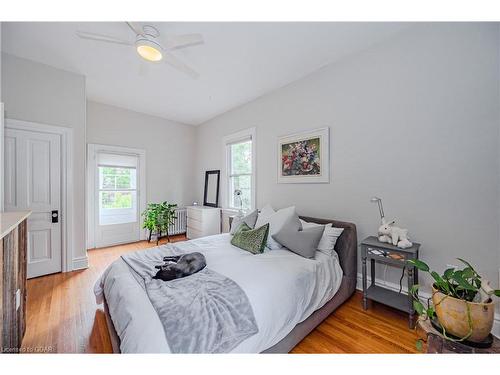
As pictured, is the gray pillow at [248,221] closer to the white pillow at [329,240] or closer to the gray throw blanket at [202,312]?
the white pillow at [329,240]

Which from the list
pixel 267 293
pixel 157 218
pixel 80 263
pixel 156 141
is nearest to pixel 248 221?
pixel 267 293

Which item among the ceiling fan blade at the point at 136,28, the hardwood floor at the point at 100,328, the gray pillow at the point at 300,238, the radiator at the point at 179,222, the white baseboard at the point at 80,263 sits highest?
the ceiling fan blade at the point at 136,28

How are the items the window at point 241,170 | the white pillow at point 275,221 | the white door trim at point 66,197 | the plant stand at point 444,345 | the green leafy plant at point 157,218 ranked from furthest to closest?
the green leafy plant at point 157,218, the window at point 241,170, the white door trim at point 66,197, the white pillow at point 275,221, the plant stand at point 444,345

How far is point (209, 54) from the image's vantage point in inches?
93.5

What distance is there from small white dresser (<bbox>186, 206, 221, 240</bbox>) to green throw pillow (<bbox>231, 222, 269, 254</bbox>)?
187 centimetres

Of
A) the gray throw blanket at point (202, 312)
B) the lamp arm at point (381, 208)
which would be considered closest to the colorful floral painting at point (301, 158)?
the lamp arm at point (381, 208)

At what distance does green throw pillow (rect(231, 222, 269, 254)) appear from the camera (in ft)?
7.01

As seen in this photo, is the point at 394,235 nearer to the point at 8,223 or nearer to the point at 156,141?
the point at 8,223

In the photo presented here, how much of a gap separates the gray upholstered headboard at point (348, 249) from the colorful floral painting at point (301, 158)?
815mm

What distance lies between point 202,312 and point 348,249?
1.66 meters

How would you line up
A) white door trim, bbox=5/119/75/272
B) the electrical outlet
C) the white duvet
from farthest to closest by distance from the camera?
white door trim, bbox=5/119/75/272
the electrical outlet
the white duvet

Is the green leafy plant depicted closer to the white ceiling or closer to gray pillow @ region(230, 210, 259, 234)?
gray pillow @ region(230, 210, 259, 234)

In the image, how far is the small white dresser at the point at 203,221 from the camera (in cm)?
411

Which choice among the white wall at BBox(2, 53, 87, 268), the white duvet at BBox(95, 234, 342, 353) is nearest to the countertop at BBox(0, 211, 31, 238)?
the white duvet at BBox(95, 234, 342, 353)
